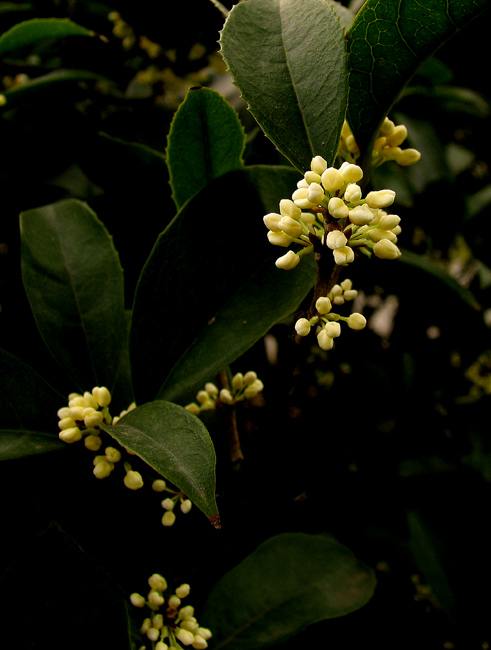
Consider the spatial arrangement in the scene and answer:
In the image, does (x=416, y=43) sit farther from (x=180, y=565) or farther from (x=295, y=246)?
(x=180, y=565)

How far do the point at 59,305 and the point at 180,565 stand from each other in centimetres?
41

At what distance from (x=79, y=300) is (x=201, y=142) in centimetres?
28

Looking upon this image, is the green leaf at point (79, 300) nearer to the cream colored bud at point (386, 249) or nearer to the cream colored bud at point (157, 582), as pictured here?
the cream colored bud at point (157, 582)

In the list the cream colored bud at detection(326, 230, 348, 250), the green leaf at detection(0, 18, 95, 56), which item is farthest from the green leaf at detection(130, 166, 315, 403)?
the green leaf at detection(0, 18, 95, 56)

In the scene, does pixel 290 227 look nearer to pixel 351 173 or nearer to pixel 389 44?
pixel 351 173

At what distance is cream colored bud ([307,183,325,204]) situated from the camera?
1.45ft

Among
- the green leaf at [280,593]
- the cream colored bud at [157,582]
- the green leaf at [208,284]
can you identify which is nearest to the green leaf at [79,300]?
the green leaf at [208,284]

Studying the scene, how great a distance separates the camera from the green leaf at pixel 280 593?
72cm

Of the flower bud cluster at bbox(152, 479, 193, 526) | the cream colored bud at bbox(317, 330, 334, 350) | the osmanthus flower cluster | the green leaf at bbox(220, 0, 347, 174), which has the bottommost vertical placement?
the osmanthus flower cluster

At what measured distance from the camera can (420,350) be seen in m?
1.43

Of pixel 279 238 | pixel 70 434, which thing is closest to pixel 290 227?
pixel 279 238

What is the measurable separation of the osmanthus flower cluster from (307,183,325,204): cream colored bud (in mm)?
511

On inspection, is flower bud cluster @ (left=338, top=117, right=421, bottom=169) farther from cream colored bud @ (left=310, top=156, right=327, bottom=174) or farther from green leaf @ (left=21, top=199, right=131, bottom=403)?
green leaf @ (left=21, top=199, right=131, bottom=403)

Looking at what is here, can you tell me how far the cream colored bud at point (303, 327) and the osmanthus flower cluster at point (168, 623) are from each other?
1.29 feet
